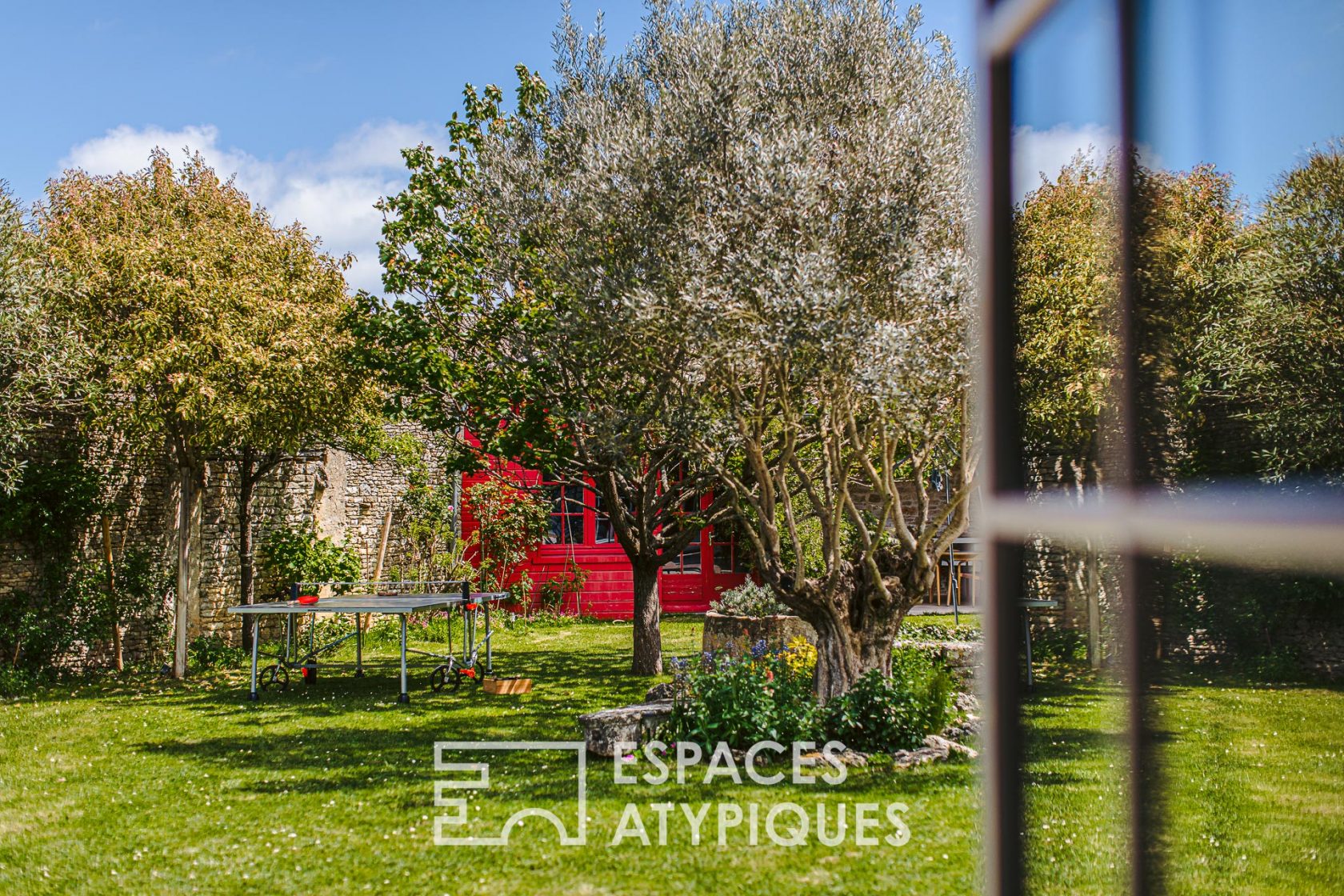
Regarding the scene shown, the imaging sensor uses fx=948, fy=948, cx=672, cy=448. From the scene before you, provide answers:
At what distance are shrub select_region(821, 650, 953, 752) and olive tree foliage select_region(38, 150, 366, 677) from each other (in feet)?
22.6

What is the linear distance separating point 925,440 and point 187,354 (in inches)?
301

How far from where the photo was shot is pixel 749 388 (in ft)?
25.2

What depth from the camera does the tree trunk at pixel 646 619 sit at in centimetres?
1080

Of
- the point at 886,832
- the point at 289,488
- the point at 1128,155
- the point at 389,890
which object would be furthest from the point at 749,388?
the point at 289,488

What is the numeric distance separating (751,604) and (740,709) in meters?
4.12

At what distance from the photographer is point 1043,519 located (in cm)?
79

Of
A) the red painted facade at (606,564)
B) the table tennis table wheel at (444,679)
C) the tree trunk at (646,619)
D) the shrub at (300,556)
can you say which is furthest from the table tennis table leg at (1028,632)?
the red painted facade at (606,564)

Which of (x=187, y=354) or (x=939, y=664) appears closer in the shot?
(x=939, y=664)

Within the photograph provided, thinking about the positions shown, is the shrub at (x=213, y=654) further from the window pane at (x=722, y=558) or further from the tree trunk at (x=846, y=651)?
the window pane at (x=722, y=558)

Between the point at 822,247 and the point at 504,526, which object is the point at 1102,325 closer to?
the point at 822,247

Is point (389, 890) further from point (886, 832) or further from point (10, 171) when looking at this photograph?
point (10, 171)

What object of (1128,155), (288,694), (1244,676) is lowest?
(288,694)

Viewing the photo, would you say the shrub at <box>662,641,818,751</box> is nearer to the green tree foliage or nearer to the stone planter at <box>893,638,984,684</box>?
the stone planter at <box>893,638,984,684</box>

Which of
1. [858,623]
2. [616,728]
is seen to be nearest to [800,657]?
[858,623]
